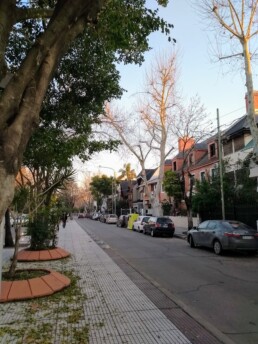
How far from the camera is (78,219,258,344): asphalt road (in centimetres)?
650

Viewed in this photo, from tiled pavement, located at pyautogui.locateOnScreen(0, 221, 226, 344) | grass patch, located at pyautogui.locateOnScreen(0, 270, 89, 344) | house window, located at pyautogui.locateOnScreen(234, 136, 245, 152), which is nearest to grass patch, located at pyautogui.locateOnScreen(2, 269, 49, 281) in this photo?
tiled pavement, located at pyautogui.locateOnScreen(0, 221, 226, 344)

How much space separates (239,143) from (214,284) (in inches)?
859

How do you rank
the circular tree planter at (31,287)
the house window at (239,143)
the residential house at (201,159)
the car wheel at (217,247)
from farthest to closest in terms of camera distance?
the residential house at (201,159) < the house window at (239,143) < the car wheel at (217,247) < the circular tree planter at (31,287)

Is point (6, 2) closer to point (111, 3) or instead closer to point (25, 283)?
point (111, 3)

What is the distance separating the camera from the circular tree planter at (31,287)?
25.2 feet

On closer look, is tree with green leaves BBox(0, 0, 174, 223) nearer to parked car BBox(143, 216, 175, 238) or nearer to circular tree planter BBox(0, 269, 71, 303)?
circular tree planter BBox(0, 269, 71, 303)

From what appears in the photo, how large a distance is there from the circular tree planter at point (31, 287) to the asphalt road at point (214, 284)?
2.55 metres

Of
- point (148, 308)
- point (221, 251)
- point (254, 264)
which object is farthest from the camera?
point (221, 251)

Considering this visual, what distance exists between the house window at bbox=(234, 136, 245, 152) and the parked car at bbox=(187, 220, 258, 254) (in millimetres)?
13566

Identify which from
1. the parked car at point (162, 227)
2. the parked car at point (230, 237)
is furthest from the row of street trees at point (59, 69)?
the parked car at point (162, 227)

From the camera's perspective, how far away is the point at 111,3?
754 centimetres

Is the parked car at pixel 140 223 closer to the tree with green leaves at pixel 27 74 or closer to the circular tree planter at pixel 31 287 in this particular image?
the circular tree planter at pixel 31 287

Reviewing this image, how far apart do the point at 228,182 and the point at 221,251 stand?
35.9 feet

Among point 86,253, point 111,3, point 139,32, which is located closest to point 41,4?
point 111,3
